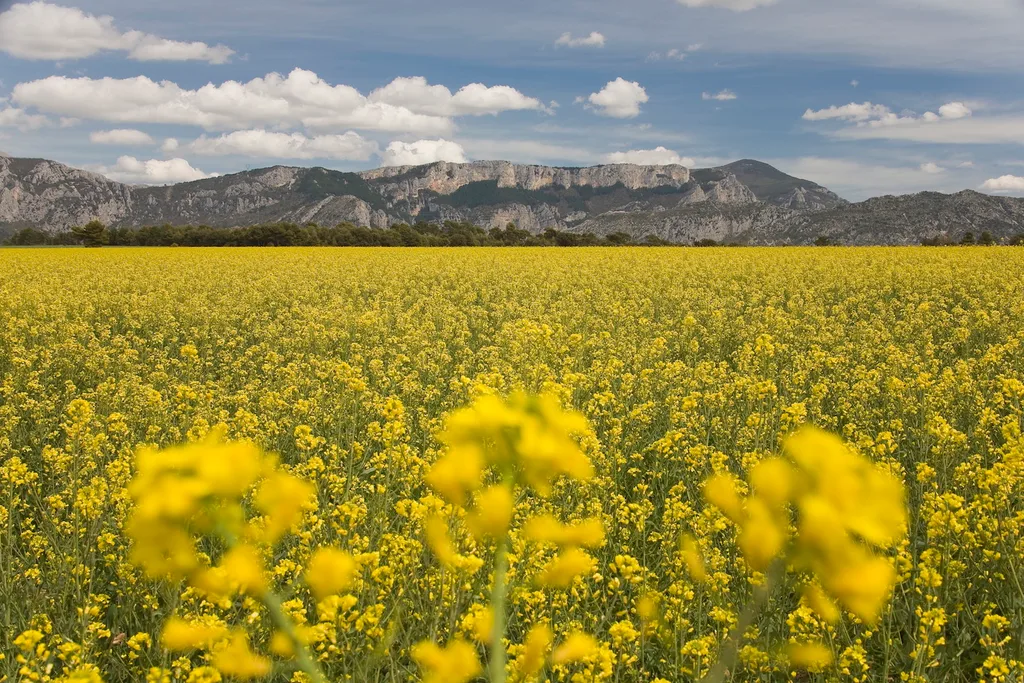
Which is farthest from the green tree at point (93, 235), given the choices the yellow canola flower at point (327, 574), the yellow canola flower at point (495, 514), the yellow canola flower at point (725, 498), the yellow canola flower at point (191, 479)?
the yellow canola flower at point (725, 498)

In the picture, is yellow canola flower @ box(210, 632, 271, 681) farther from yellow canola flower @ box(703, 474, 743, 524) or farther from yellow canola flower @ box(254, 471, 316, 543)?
yellow canola flower @ box(703, 474, 743, 524)

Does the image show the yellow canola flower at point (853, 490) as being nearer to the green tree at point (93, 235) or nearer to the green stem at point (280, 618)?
the green stem at point (280, 618)

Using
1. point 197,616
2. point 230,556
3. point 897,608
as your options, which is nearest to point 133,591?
point 197,616

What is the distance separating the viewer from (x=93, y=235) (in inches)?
2069

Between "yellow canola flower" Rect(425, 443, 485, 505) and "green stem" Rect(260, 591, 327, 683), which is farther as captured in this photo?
"yellow canola flower" Rect(425, 443, 485, 505)

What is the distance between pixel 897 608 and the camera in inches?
141

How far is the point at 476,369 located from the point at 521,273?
560 inches

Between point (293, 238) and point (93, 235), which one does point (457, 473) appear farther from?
point (93, 235)

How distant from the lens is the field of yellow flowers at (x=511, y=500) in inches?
33.8

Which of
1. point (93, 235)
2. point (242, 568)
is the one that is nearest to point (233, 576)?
point (242, 568)

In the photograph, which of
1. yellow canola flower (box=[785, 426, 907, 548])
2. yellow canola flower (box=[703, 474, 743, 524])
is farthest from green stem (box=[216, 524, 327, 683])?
A: yellow canola flower (box=[785, 426, 907, 548])

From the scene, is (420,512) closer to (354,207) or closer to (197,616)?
(197,616)

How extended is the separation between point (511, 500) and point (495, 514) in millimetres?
34

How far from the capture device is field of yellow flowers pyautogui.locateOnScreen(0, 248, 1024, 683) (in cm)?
86
